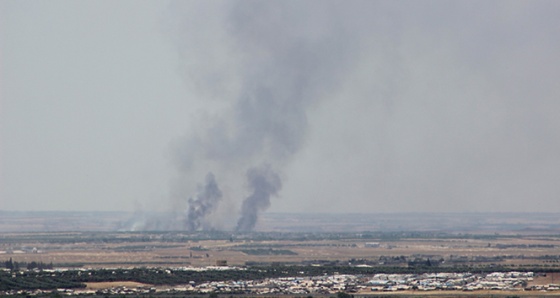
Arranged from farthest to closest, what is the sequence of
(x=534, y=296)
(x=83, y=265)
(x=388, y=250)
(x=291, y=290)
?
(x=388, y=250), (x=83, y=265), (x=291, y=290), (x=534, y=296)

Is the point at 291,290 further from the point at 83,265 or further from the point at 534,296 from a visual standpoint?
the point at 83,265

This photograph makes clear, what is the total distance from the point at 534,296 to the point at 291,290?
70.0 ft

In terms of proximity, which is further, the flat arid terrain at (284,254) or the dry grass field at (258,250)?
the dry grass field at (258,250)

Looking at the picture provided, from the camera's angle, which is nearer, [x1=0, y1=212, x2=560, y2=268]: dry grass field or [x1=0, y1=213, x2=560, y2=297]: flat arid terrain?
[x1=0, y1=213, x2=560, y2=297]: flat arid terrain

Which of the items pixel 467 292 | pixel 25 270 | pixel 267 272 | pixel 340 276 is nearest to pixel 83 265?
pixel 25 270

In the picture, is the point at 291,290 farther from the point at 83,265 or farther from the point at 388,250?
the point at 388,250

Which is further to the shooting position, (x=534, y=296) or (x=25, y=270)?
(x=25, y=270)

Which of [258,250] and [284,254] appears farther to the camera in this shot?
[258,250]

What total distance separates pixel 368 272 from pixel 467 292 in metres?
22.0

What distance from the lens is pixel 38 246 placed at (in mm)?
171875

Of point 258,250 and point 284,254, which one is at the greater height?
point 258,250

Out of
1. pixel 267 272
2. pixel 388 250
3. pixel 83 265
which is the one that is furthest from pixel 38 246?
pixel 267 272

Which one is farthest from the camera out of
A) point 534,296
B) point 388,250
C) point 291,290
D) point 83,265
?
point 388,250

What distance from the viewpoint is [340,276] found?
11138cm
